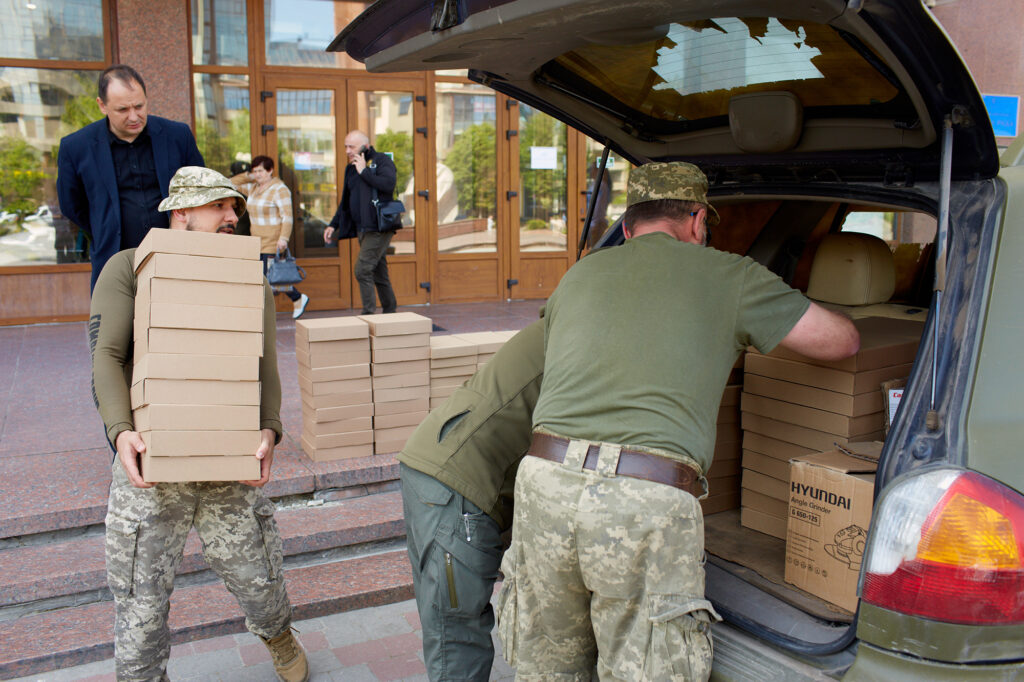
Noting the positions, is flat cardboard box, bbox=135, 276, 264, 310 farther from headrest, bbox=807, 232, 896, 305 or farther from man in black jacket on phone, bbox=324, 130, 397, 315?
man in black jacket on phone, bbox=324, 130, 397, 315

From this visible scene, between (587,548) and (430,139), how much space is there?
8.94 m

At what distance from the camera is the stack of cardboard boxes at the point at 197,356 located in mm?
2729

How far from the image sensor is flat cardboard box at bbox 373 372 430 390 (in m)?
4.87

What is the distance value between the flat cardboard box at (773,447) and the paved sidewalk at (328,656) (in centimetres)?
132

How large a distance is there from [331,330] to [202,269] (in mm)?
1896

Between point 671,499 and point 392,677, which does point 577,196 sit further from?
point 671,499

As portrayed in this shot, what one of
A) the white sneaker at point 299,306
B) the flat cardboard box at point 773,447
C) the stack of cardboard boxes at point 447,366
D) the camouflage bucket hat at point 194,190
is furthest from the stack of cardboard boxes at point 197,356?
the white sneaker at point 299,306

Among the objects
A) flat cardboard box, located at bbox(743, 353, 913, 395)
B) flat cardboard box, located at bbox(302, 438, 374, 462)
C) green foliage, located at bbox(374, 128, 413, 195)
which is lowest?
flat cardboard box, located at bbox(302, 438, 374, 462)

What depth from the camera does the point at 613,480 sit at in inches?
84.3

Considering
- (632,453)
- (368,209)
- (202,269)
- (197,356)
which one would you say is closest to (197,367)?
(197,356)

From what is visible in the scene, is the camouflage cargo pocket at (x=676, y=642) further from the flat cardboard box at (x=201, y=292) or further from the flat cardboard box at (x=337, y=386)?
the flat cardboard box at (x=337, y=386)

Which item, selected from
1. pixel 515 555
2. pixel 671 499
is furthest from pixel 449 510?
pixel 671 499

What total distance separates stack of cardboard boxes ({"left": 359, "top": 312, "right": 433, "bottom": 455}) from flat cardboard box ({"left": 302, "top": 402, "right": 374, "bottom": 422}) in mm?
57

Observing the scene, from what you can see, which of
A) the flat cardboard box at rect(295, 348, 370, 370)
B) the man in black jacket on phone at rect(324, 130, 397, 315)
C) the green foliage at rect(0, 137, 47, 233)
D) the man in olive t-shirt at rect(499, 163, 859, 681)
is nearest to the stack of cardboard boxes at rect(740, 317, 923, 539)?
the man in olive t-shirt at rect(499, 163, 859, 681)
